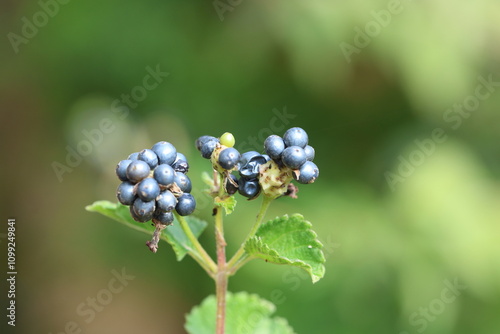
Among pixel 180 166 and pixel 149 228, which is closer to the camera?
pixel 180 166

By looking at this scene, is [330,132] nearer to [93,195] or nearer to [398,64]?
[398,64]

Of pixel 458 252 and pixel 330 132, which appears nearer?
pixel 458 252

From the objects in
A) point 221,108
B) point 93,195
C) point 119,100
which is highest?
point 221,108

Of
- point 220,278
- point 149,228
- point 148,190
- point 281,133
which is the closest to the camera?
point 148,190

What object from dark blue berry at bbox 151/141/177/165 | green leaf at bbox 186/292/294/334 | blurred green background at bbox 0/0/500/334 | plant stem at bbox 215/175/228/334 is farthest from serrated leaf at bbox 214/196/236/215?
blurred green background at bbox 0/0/500/334

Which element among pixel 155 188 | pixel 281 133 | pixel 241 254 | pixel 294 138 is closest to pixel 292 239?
pixel 241 254

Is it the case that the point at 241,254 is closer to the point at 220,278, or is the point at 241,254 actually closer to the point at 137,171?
the point at 220,278

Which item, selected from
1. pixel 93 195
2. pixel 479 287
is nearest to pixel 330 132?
pixel 479 287

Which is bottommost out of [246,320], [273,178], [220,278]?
[246,320]
